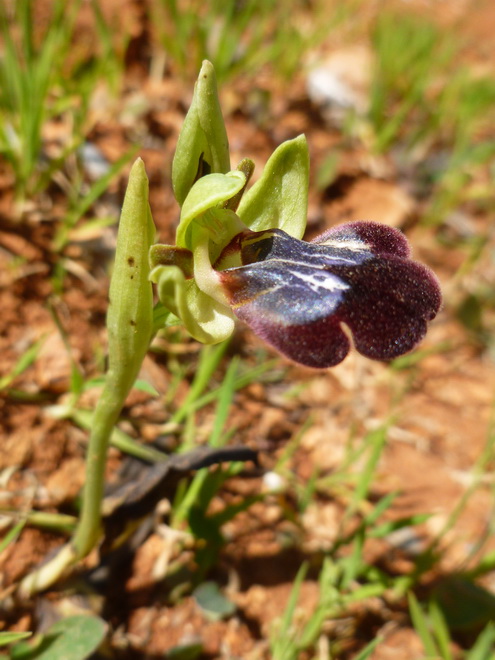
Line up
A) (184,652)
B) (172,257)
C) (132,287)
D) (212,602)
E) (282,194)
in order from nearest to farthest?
(132,287), (172,257), (282,194), (184,652), (212,602)

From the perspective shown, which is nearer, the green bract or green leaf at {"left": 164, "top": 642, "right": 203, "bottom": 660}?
the green bract

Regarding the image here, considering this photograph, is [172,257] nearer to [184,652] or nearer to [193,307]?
[193,307]

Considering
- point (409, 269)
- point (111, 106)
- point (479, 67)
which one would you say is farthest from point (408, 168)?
point (479, 67)

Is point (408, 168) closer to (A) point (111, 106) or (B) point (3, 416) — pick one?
(A) point (111, 106)

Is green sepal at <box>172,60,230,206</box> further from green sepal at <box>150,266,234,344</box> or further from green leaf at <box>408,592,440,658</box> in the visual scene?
green leaf at <box>408,592,440,658</box>

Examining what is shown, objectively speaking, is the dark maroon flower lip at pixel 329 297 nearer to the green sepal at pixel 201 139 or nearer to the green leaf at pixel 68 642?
the green sepal at pixel 201 139

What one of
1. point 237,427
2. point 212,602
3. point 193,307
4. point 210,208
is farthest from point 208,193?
point 237,427

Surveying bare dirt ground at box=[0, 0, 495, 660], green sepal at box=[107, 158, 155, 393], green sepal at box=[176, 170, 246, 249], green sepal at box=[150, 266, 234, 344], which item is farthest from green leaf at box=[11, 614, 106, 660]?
green sepal at box=[176, 170, 246, 249]
